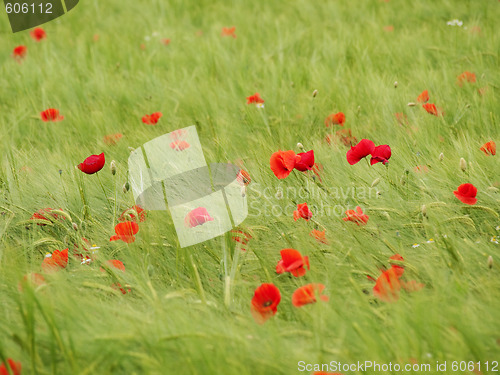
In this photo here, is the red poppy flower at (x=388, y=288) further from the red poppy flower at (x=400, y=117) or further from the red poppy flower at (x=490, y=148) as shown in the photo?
the red poppy flower at (x=400, y=117)

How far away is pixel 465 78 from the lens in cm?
→ 203

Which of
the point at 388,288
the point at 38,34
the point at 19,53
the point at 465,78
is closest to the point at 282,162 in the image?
the point at 388,288

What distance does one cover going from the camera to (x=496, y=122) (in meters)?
1.68

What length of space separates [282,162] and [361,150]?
8.5 inches

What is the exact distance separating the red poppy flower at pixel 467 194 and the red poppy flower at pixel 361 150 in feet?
0.84

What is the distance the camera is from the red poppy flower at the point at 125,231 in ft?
3.93

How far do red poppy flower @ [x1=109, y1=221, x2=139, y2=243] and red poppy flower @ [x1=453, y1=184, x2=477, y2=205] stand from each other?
0.76 meters

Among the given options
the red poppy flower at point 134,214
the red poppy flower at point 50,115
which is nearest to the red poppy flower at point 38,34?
the red poppy flower at point 50,115

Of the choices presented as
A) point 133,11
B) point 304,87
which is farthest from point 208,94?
point 133,11

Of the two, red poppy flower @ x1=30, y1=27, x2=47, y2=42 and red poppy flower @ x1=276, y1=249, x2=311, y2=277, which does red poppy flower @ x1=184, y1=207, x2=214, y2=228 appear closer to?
red poppy flower @ x1=276, y1=249, x2=311, y2=277

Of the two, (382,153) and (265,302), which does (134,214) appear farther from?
(382,153)

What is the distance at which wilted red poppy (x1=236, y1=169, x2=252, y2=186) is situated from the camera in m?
1.41

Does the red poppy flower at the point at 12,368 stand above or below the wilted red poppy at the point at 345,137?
above

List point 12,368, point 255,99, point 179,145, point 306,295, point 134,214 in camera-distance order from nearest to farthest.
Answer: point 12,368 → point 306,295 → point 134,214 → point 179,145 → point 255,99
